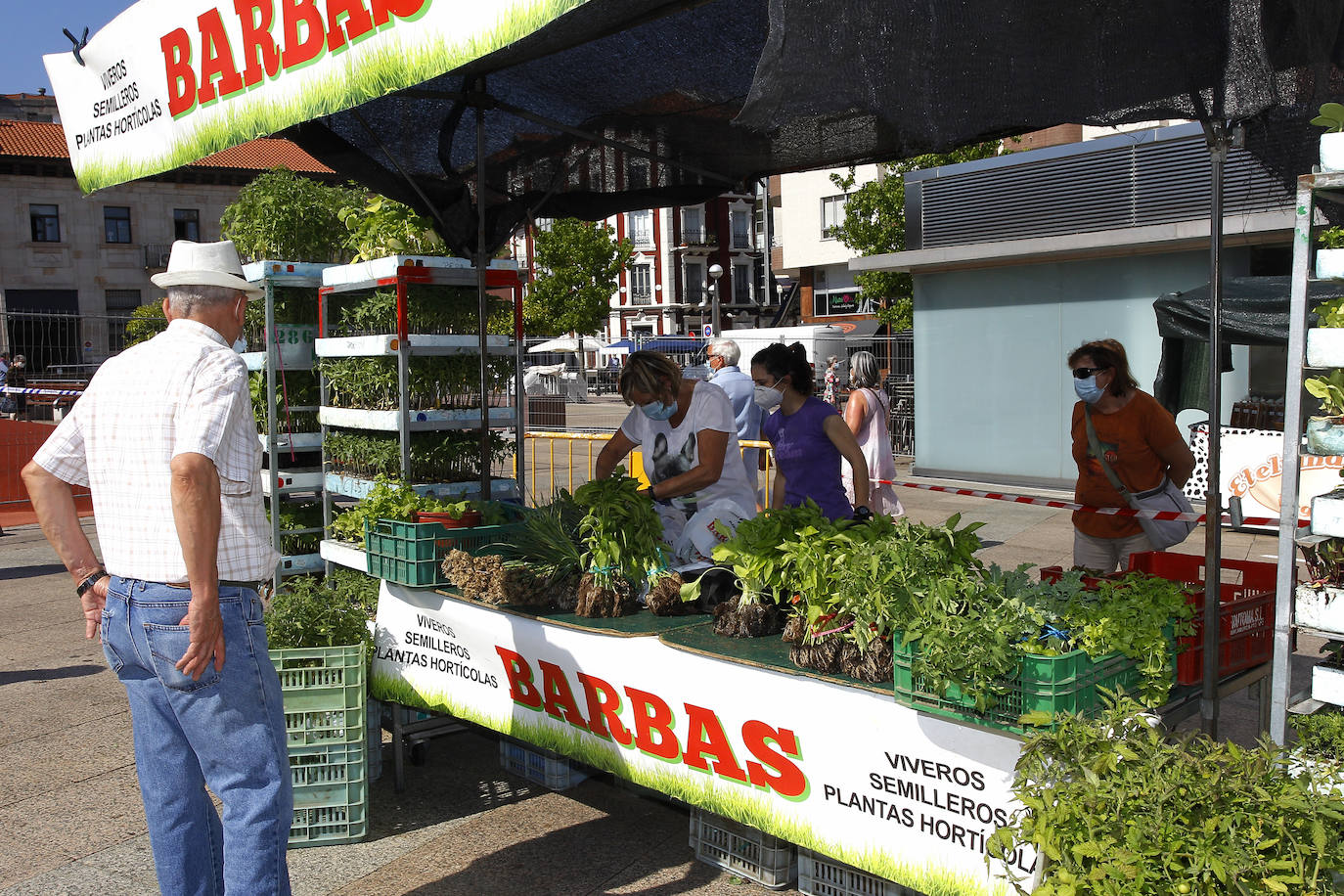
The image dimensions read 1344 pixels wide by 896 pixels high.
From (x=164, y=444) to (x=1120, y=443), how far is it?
4250 millimetres

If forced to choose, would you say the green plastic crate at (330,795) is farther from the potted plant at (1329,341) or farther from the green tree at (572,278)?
the green tree at (572,278)

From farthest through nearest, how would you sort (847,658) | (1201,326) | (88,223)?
(88,223) → (1201,326) → (847,658)

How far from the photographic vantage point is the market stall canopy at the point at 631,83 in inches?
105

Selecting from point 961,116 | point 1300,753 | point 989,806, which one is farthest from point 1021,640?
point 961,116

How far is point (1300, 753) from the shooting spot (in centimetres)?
271

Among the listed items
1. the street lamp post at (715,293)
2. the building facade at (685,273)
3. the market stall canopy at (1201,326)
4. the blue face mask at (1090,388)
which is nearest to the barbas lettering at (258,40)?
the blue face mask at (1090,388)

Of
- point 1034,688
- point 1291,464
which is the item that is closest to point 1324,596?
point 1291,464

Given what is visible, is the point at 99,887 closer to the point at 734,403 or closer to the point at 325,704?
the point at 325,704

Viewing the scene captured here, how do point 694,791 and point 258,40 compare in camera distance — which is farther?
point 258,40

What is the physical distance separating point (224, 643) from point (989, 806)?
2.24 meters

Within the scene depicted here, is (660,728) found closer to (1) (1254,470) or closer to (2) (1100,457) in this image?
(2) (1100,457)

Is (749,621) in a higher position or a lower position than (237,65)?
lower

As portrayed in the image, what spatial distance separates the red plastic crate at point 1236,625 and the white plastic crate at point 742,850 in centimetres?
150

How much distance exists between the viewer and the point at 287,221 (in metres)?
7.30
